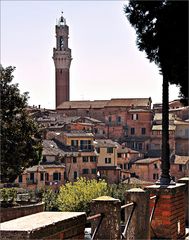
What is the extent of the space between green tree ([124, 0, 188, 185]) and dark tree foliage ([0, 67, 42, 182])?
42.4ft

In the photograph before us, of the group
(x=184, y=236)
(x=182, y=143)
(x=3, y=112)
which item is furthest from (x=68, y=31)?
(x=184, y=236)

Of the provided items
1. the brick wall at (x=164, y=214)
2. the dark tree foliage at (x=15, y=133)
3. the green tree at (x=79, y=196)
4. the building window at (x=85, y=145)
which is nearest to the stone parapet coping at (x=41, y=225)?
the brick wall at (x=164, y=214)

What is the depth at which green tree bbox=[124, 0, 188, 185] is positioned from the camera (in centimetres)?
652

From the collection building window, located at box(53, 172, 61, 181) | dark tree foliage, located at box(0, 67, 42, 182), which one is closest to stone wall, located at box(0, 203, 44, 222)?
dark tree foliage, located at box(0, 67, 42, 182)

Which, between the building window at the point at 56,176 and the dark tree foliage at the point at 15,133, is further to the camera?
the building window at the point at 56,176

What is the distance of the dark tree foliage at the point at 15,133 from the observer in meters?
20.2

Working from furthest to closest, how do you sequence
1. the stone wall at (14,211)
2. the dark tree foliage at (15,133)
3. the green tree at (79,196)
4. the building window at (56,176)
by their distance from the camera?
the building window at (56,176)
the green tree at (79,196)
the dark tree foliage at (15,133)
the stone wall at (14,211)

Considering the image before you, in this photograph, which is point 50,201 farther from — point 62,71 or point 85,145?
point 62,71

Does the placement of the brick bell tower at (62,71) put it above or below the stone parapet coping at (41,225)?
above

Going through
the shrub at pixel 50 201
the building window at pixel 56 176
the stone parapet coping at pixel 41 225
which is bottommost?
the shrub at pixel 50 201

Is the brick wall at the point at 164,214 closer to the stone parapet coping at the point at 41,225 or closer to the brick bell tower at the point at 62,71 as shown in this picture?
the stone parapet coping at the point at 41,225

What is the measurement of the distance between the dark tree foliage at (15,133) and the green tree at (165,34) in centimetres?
1292

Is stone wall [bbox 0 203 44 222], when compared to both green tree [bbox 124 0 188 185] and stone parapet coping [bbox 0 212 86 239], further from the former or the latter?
stone parapet coping [bbox 0 212 86 239]

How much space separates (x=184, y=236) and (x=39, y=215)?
4.71m
